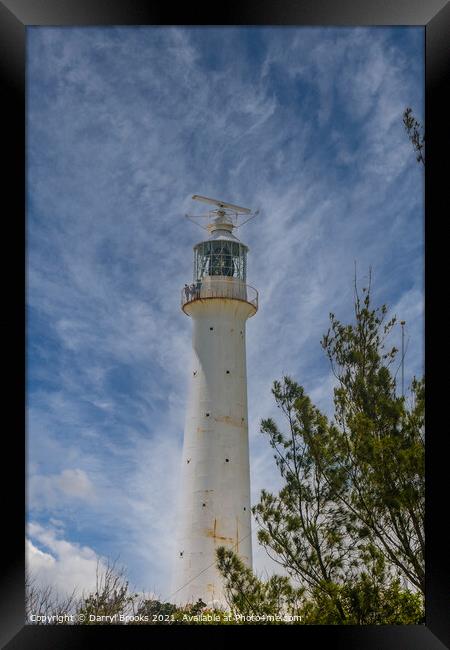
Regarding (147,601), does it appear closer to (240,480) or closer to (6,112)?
(240,480)

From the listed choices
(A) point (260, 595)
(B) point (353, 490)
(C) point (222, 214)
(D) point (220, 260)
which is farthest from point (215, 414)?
(B) point (353, 490)

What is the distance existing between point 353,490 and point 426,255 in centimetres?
230

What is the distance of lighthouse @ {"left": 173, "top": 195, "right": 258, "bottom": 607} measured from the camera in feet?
33.0

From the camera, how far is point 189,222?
10.9m

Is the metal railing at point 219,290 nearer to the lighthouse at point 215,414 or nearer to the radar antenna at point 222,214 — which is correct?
the lighthouse at point 215,414

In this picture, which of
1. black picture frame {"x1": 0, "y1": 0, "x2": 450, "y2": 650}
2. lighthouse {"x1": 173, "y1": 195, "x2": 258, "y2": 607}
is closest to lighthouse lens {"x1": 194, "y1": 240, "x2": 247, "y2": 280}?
lighthouse {"x1": 173, "y1": 195, "x2": 258, "y2": 607}

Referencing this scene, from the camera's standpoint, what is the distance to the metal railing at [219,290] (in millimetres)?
11125

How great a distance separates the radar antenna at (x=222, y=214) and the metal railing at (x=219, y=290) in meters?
0.80

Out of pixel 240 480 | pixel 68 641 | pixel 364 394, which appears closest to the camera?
pixel 68 641

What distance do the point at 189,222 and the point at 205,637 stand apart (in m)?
8.03

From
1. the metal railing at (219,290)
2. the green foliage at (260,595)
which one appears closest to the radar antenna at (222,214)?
the metal railing at (219,290)

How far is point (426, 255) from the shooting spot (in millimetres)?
3439

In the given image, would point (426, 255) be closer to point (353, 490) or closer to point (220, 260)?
point (353, 490)

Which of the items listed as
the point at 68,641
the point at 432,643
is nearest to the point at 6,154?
the point at 68,641
